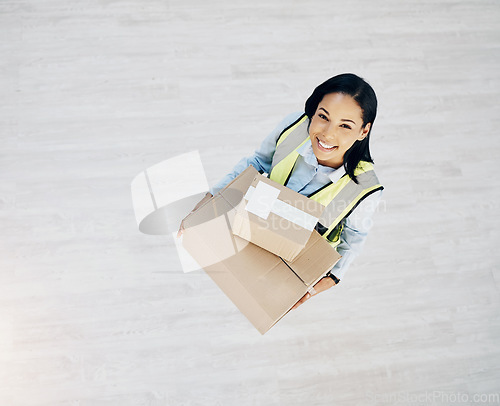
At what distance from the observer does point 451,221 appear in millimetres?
2365

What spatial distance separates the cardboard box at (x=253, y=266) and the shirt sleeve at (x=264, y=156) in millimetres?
210

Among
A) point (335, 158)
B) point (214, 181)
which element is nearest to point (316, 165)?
point (335, 158)

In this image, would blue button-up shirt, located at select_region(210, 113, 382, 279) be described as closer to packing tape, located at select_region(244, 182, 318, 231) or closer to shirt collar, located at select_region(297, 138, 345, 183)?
shirt collar, located at select_region(297, 138, 345, 183)

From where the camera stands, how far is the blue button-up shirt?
1377 millimetres

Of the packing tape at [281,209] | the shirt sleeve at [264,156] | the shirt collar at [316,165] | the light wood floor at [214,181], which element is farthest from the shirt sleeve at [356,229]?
the light wood floor at [214,181]

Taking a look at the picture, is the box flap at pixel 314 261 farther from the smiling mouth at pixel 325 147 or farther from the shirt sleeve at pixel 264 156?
the shirt sleeve at pixel 264 156

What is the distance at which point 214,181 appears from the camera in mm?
2299

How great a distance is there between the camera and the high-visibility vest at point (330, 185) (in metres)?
1.36

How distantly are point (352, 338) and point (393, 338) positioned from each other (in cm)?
22

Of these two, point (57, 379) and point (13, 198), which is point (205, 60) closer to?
point (13, 198)

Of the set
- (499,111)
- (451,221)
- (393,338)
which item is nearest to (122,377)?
(393,338)

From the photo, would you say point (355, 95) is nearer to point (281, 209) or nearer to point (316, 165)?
point (316, 165)

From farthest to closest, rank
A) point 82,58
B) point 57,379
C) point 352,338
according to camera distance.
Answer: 1. point 82,58
2. point 352,338
3. point 57,379

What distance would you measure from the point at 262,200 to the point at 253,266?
8.2 inches
